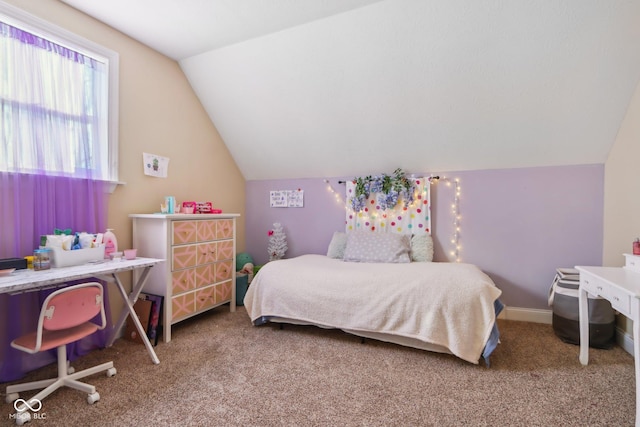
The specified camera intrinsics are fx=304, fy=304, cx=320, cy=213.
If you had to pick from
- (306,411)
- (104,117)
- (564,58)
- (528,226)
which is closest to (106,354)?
(306,411)

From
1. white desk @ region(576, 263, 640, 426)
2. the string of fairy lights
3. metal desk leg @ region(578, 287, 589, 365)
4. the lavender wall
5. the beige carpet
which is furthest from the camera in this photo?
the string of fairy lights

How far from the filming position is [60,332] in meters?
1.80

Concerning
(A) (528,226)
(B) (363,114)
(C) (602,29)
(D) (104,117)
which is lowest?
(A) (528,226)

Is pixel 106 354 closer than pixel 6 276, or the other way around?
pixel 6 276

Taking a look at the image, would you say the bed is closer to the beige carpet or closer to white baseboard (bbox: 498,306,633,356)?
the beige carpet

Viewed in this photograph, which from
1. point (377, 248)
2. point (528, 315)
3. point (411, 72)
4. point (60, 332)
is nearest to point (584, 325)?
point (528, 315)

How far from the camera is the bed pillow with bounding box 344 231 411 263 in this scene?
3125 millimetres

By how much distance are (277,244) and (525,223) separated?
2.80 meters

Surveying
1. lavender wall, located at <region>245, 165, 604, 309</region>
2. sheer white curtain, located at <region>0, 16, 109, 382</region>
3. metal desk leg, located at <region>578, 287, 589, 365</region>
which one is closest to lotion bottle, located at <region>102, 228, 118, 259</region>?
sheer white curtain, located at <region>0, 16, 109, 382</region>

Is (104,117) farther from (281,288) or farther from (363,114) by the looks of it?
(363,114)

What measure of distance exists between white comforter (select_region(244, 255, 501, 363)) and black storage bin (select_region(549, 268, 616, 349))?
743 mm

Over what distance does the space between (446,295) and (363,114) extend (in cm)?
190

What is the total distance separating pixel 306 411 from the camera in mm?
1682

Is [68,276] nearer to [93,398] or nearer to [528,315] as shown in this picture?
[93,398]
